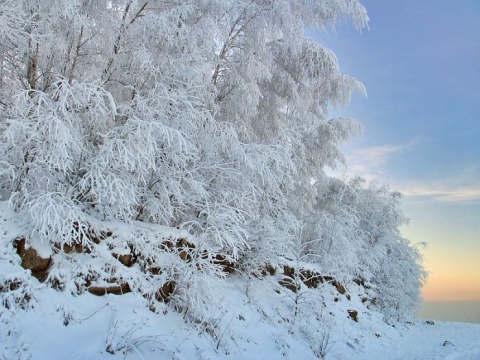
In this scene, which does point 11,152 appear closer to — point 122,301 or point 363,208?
point 122,301

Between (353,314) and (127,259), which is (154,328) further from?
(353,314)

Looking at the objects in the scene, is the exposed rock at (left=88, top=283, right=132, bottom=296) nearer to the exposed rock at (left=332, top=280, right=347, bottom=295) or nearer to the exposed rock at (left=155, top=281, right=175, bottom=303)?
the exposed rock at (left=155, top=281, right=175, bottom=303)

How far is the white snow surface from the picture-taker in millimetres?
4074

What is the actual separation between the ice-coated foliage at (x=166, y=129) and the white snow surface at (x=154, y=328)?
0.95 ft

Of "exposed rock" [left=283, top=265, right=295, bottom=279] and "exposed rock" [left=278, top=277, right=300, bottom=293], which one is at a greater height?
"exposed rock" [left=283, top=265, right=295, bottom=279]

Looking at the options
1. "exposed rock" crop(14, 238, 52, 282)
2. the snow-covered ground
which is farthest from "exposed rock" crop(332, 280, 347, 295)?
"exposed rock" crop(14, 238, 52, 282)

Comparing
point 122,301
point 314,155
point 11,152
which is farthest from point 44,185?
point 314,155

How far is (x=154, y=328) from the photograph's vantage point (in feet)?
16.4

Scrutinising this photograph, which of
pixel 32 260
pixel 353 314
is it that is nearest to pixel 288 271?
pixel 353 314

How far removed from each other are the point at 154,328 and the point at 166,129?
289 cm

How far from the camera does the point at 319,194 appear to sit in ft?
51.2

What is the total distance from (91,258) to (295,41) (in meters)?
8.02

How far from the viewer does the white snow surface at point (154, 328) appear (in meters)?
4.07

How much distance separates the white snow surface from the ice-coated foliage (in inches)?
11.4
